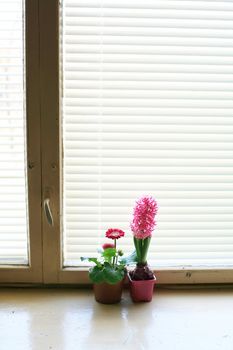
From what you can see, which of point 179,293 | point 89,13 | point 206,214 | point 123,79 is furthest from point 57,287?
point 89,13

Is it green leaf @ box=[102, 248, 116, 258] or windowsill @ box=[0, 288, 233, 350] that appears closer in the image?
windowsill @ box=[0, 288, 233, 350]

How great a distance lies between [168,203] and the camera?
119 centimetres

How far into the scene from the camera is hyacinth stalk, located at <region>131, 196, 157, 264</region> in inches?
42.5

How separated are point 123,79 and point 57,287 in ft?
2.27

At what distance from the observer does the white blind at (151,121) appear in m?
1.13

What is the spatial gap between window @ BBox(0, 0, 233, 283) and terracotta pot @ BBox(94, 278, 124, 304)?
99 millimetres

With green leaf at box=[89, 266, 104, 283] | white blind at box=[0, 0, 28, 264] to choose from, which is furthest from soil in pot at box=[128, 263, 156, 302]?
white blind at box=[0, 0, 28, 264]

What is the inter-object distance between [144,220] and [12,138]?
0.48m

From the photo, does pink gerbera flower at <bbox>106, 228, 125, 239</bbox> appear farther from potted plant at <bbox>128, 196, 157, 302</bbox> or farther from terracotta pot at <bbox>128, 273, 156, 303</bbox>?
terracotta pot at <bbox>128, 273, 156, 303</bbox>

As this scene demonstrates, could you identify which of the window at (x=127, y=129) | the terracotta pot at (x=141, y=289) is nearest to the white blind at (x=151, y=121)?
the window at (x=127, y=129)

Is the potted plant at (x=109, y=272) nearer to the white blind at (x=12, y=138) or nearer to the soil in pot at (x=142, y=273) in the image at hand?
the soil in pot at (x=142, y=273)

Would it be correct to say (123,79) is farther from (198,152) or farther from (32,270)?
(32,270)

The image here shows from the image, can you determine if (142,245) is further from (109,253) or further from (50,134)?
(50,134)

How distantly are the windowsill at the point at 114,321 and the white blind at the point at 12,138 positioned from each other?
0.16 m
